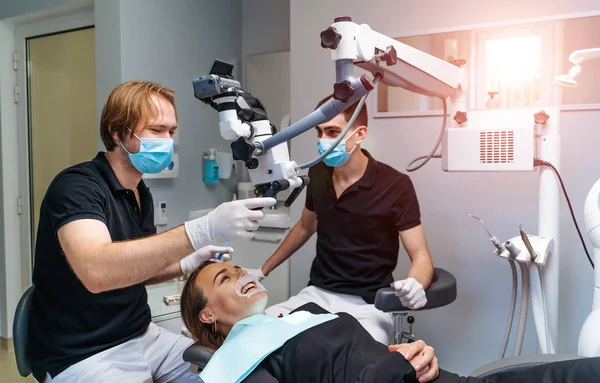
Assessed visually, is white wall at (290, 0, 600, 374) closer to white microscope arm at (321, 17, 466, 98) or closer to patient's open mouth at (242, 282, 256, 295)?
white microscope arm at (321, 17, 466, 98)

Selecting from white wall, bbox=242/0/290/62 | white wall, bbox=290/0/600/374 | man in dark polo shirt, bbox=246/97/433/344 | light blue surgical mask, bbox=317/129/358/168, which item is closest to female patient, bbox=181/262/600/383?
man in dark polo shirt, bbox=246/97/433/344

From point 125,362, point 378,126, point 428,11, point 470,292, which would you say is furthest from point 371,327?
point 428,11

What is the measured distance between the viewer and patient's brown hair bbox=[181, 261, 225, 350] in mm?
1679

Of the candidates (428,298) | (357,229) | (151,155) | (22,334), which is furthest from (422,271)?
(22,334)

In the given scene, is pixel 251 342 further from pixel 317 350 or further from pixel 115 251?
pixel 115 251

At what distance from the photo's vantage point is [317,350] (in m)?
1.41

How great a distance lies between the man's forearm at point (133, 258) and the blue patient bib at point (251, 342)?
1.05 feet

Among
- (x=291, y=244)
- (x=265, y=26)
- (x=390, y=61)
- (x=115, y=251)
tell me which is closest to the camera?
(x=115, y=251)

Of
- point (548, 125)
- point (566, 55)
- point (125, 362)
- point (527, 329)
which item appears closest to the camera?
point (125, 362)

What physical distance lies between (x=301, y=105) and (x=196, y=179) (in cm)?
88

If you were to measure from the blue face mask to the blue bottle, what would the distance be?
147cm

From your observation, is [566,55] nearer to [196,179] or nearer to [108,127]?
[108,127]

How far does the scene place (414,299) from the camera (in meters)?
1.63

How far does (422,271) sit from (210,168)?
1.65m
